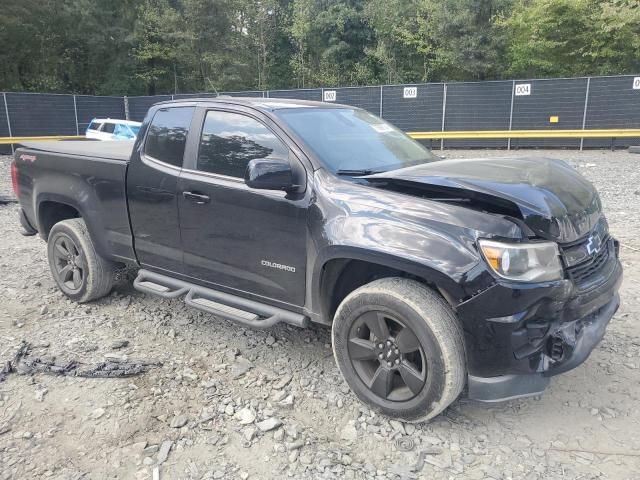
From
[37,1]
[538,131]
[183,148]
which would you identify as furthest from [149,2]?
[183,148]

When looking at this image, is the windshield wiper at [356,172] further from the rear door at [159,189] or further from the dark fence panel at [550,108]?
the dark fence panel at [550,108]

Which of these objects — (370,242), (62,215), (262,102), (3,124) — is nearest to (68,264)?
(62,215)

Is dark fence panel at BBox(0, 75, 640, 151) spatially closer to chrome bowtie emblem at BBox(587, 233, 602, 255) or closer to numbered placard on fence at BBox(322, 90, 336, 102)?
numbered placard on fence at BBox(322, 90, 336, 102)

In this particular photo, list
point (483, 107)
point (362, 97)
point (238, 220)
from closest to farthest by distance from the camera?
point (238, 220)
point (483, 107)
point (362, 97)

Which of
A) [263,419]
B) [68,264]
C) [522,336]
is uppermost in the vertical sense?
[522,336]

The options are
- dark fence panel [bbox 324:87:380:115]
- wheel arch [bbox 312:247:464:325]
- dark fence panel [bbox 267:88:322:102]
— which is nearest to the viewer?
wheel arch [bbox 312:247:464:325]

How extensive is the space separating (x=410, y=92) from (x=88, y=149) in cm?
1565

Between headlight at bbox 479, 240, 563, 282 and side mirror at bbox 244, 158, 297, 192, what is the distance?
121 cm

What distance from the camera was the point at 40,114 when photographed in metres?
19.9

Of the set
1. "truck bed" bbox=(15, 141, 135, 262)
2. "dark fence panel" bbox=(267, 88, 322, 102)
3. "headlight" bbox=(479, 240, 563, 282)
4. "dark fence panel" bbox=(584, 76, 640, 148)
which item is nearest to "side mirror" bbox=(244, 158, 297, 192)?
"headlight" bbox=(479, 240, 563, 282)

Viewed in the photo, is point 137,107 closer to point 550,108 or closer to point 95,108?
point 95,108

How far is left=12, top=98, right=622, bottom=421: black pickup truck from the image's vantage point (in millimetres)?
2699

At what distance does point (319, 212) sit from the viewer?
3.18 metres

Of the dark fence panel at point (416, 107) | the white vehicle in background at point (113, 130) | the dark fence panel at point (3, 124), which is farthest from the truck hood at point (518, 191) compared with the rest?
the dark fence panel at point (3, 124)
